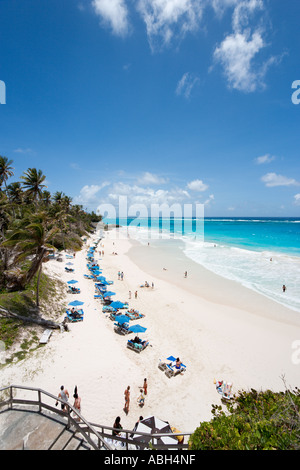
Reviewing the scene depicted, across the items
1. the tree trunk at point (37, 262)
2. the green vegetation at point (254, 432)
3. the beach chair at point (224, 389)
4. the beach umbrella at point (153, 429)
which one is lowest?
the beach chair at point (224, 389)

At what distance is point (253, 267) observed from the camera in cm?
3562

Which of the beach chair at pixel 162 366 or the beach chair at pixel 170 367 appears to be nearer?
the beach chair at pixel 170 367

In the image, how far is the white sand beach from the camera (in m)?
10.1

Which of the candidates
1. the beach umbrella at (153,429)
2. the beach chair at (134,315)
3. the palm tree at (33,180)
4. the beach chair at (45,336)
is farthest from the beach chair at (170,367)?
the palm tree at (33,180)

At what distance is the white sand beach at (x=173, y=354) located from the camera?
33.0 ft

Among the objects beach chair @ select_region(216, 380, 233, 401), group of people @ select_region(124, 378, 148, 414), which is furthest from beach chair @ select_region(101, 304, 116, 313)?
beach chair @ select_region(216, 380, 233, 401)

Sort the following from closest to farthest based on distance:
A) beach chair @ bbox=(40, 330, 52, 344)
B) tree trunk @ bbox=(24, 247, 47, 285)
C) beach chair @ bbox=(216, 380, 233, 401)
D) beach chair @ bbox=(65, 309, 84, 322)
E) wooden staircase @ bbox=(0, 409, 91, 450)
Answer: wooden staircase @ bbox=(0, 409, 91, 450) → beach chair @ bbox=(216, 380, 233, 401) → beach chair @ bbox=(40, 330, 52, 344) → tree trunk @ bbox=(24, 247, 47, 285) → beach chair @ bbox=(65, 309, 84, 322)

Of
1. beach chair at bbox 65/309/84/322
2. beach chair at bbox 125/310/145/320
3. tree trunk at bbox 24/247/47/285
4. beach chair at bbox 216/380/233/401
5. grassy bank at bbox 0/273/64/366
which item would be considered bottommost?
beach chair at bbox 216/380/233/401

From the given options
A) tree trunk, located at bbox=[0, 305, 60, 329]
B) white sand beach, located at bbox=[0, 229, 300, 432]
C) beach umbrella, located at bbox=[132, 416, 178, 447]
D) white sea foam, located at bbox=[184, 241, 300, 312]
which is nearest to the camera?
Answer: beach umbrella, located at bbox=[132, 416, 178, 447]

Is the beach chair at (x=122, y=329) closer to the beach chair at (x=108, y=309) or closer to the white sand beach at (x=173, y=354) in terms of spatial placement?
the white sand beach at (x=173, y=354)

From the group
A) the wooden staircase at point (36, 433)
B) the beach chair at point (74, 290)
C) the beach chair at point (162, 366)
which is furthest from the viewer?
the beach chair at point (74, 290)

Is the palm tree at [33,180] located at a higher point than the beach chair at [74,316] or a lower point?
higher

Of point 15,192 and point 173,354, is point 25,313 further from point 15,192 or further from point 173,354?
point 15,192

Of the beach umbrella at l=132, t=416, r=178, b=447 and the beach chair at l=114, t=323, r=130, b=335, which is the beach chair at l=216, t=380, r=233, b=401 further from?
the beach chair at l=114, t=323, r=130, b=335
